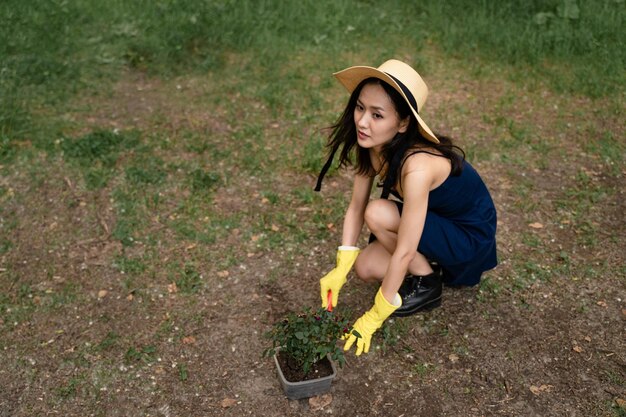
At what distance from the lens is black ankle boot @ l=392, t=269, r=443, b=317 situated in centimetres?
308

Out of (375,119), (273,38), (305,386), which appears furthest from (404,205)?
(273,38)

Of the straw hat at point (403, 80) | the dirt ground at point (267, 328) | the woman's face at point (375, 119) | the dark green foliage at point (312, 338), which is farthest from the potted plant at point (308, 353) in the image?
the straw hat at point (403, 80)

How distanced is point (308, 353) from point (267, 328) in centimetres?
52

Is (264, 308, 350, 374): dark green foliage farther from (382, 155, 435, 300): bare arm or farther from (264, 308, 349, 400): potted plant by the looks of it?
(382, 155, 435, 300): bare arm

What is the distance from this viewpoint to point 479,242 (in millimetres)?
2957

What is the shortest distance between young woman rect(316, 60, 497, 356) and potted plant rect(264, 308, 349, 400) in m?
0.13

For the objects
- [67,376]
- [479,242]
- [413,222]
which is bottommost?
[67,376]

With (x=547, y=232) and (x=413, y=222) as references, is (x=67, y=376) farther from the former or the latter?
(x=547, y=232)

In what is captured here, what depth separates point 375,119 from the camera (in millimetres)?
2646

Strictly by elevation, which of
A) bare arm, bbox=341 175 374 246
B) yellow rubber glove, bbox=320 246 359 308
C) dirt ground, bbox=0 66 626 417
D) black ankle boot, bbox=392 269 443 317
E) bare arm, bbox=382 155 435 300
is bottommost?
dirt ground, bbox=0 66 626 417

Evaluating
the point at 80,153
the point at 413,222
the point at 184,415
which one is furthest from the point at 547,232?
the point at 80,153

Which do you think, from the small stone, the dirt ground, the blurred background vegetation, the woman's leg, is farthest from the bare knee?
the blurred background vegetation

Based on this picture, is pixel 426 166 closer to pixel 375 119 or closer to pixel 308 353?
pixel 375 119

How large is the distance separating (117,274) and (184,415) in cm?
101
